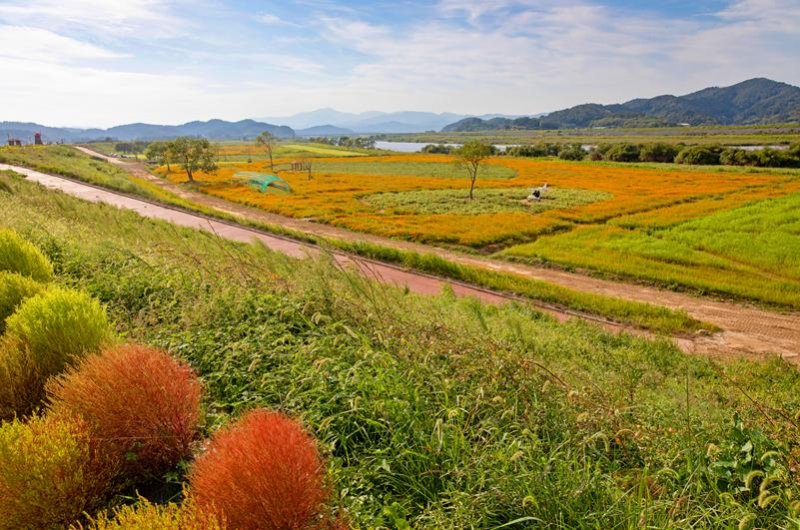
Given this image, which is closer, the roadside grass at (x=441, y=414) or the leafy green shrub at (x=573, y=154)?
the roadside grass at (x=441, y=414)

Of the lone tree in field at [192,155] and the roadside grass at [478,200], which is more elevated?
the lone tree in field at [192,155]

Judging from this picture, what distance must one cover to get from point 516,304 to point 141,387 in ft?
42.4

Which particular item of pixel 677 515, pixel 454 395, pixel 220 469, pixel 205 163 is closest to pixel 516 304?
pixel 454 395

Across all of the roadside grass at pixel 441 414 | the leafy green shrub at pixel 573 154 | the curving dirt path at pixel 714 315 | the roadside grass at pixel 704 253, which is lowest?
the curving dirt path at pixel 714 315

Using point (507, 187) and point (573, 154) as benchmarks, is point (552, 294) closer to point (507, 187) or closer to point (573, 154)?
point (507, 187)

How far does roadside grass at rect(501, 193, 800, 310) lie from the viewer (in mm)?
18453

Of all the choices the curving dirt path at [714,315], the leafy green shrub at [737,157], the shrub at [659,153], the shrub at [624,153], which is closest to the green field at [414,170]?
the shrub at [624,153]

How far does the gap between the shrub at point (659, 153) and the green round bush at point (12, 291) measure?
89448 millimetres

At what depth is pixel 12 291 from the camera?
605cm

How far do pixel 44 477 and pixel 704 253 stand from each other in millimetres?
26288

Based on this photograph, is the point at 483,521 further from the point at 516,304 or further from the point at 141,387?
the point at 516,304

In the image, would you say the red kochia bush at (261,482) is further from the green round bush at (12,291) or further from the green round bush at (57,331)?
the green round bush at (12,291)

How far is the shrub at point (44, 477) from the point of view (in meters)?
2.84

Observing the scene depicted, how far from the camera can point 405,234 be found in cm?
2850
